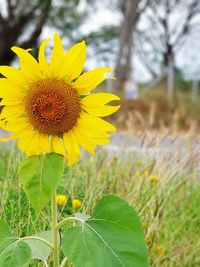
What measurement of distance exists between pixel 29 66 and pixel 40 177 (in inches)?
10.4

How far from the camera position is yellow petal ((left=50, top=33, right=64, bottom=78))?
146 cm

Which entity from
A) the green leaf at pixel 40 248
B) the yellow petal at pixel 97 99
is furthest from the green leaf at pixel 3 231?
the yellow petal at pixel 97 99

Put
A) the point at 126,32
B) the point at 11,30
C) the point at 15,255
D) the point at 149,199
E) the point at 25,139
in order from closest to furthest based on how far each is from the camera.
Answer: the point at 15,255, the point at 25,139, the point at 149,199, the point at 126,32, the point at 11,30

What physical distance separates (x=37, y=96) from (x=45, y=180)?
20 centimetres

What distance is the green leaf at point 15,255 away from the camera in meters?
1.43

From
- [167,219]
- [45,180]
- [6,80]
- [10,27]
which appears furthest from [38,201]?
[10,27]

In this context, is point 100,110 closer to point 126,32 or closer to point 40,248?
point 40,248

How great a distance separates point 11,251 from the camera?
1.45 metres

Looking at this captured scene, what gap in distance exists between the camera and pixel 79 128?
1.52m

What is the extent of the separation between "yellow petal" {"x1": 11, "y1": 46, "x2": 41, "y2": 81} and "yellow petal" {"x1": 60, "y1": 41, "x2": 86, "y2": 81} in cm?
6

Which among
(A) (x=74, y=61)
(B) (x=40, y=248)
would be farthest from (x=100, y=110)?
(B) (x=40, y=248)

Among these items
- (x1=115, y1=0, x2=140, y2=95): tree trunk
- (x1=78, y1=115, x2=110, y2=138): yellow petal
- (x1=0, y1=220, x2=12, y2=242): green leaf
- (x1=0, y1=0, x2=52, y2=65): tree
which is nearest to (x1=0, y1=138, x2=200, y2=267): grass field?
(x1=0, y1=220, x2=12, y2=242): green leaf

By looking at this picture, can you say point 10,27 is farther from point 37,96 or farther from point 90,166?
point 37,96

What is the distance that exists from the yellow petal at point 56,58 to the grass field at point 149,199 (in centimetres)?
69
